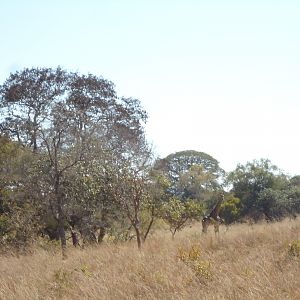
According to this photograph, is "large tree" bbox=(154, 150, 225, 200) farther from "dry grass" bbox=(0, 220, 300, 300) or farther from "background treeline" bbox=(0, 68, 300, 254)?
"dry grass" bbox=(0, 220, 300, 300)

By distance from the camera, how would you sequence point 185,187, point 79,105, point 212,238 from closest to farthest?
point 212,238, point 79,105, point 185,187

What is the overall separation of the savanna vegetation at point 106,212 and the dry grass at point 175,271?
0.03 metres

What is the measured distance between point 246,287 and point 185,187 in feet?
115

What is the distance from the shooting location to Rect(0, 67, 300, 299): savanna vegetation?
7.29 metres

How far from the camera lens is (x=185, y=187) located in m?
41.1

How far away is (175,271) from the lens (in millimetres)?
7457

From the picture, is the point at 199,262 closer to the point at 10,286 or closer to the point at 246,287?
the point at 246,287

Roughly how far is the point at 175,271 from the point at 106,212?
28.7 feet

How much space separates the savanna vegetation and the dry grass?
3 cm

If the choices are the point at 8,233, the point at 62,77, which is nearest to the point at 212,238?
the point at 8,233

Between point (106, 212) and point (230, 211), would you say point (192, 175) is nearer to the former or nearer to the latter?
point (230, 211)

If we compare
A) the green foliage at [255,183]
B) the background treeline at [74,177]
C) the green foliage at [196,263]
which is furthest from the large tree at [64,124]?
the green foliage at [255,183]

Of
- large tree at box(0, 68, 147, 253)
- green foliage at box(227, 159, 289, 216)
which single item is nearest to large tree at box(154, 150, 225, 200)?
green foliage at box(227, 159, 289, 216)

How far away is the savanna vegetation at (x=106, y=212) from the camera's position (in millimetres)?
7289
